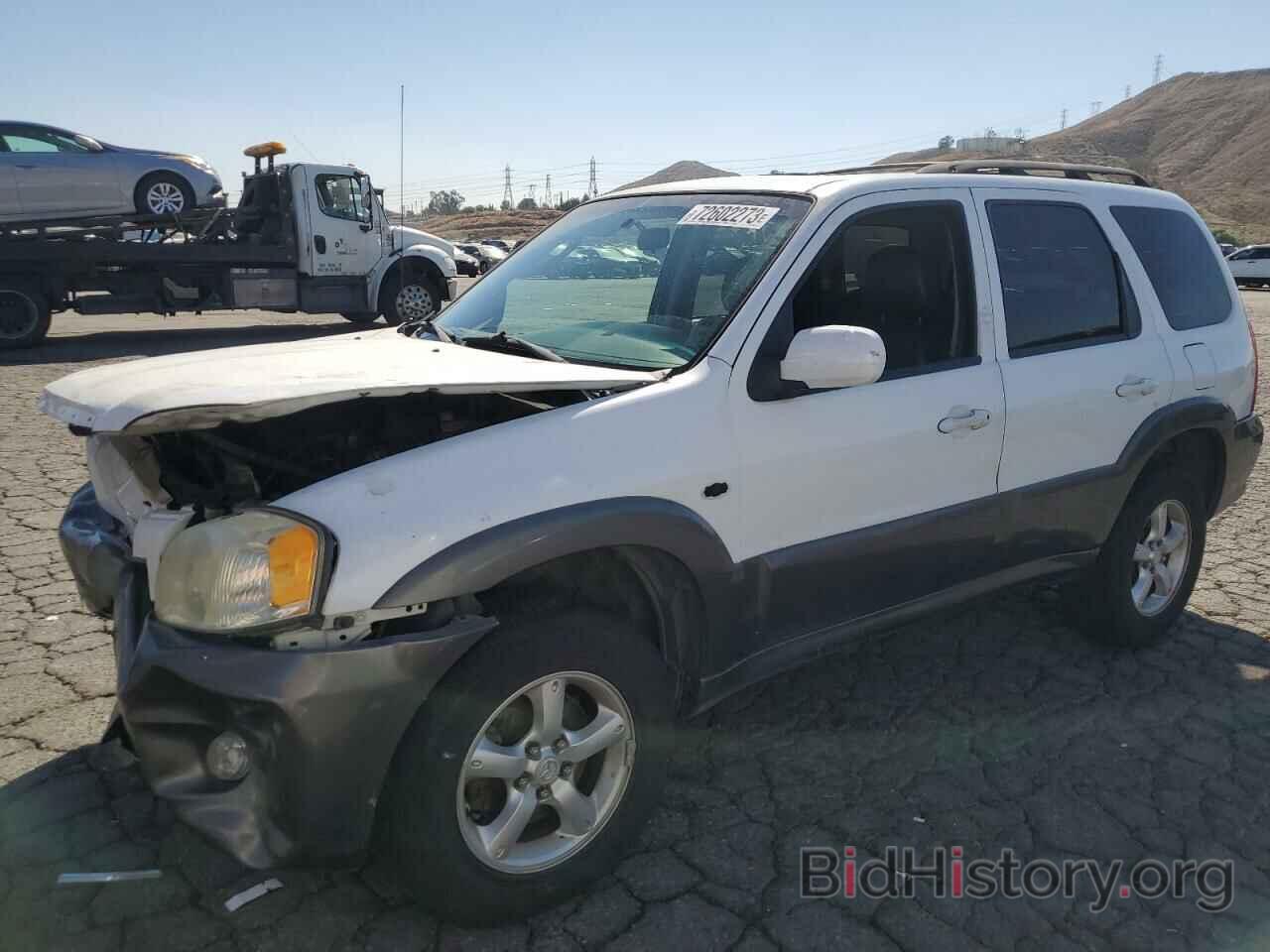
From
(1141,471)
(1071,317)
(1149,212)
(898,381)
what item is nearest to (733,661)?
(898,381)

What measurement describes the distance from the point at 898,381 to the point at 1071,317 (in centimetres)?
101

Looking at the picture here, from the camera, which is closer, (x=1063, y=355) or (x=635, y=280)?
(x=635, y=280)

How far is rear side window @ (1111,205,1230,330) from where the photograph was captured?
4008 millimetres

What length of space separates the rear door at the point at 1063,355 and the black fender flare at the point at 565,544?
4.38 feet

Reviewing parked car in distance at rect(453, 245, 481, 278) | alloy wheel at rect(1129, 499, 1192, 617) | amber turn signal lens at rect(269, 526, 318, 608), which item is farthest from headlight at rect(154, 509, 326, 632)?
parked car in distance at rect(453, 245, 481, 278)

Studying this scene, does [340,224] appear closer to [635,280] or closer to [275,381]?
[635,280]

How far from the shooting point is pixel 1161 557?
4203 mm

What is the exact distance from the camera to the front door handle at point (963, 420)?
316cm

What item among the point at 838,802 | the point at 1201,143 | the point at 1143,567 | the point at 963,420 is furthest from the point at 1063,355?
the point at 1201,143

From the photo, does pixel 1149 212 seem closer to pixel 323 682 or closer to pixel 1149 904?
pixel 1149 904

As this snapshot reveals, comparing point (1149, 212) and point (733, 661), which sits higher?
point (1149, 212)

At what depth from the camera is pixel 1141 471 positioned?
13.1 feet

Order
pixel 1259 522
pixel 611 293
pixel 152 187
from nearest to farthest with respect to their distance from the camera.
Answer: pixel 611 293, pixel 1259 522, pixel 152 187

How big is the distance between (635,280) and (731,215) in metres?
0.39
